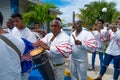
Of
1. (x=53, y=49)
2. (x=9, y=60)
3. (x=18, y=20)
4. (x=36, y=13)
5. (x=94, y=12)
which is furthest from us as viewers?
(x=94, y=12)

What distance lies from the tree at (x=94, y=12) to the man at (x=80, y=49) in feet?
89.4

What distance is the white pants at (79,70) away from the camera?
15.8 ft

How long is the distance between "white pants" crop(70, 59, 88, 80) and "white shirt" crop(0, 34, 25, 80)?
108 inches

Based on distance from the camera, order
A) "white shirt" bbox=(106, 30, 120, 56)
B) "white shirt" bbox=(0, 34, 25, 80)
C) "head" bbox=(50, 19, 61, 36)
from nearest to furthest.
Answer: "white shirt" bbox=(0, 34, 25, 80), "head" bbox=(50, 19, 61, 36), "white shirt" bbox=(106, 30, 120, 56)

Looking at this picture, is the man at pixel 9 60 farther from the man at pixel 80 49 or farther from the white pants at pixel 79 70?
the white pants at pixel 79 70

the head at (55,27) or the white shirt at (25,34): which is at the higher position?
the head at (55,27)

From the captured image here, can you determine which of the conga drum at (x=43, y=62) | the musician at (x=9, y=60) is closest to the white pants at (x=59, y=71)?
the conga drum at (x=43, y=62)

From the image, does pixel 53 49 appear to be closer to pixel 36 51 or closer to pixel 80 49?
pixel 36 51

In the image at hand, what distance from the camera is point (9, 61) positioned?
2.09 metres

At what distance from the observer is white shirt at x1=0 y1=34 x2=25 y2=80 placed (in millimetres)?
2035

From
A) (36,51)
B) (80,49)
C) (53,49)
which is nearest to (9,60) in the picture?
(36,51)

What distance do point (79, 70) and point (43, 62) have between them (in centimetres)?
157

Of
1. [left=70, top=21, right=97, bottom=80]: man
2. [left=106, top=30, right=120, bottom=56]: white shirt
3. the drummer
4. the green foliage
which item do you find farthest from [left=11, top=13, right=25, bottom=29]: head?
the green foliage

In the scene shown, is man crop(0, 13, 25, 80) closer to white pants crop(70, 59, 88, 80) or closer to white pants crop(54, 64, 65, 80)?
white pants crop(54, 64, 65, 80)
